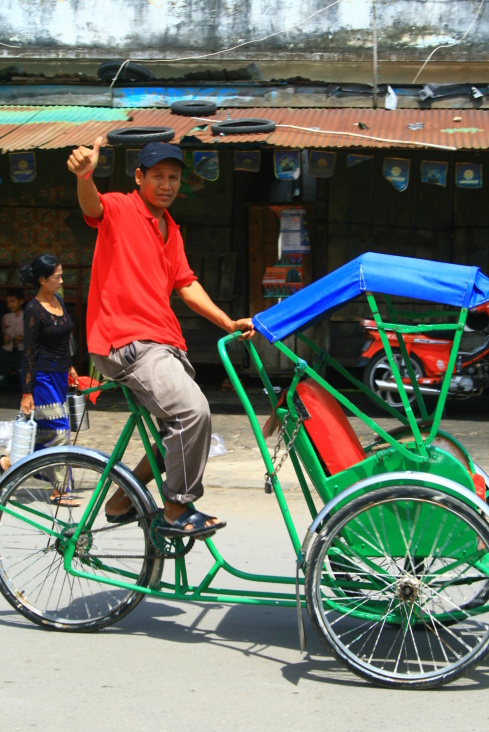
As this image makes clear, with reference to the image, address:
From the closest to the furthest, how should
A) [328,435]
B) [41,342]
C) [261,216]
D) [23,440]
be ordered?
[328,435] < [23,440] < [41,342] < [261,216]

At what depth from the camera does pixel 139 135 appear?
8.27 meters

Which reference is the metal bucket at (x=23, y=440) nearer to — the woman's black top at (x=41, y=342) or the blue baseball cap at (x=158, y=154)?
the woman's black top at (x=41, y=342)

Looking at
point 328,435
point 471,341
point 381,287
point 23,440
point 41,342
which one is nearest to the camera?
point 381,287

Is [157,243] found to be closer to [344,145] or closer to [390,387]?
[344,145]

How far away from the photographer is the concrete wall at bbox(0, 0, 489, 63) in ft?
33.4

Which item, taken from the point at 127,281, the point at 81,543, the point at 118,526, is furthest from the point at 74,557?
the point at 127,281

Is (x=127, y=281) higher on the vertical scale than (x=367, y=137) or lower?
lower

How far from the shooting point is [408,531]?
126 inches

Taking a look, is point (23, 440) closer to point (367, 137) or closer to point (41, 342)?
point (41, 342)

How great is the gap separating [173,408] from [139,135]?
214 inches

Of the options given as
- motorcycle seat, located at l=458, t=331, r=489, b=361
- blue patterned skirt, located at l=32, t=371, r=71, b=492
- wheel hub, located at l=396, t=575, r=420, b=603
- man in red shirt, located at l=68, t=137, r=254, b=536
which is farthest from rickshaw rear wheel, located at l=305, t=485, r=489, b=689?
motorcycle seat, located at l=458, t=331, r=489, b=361

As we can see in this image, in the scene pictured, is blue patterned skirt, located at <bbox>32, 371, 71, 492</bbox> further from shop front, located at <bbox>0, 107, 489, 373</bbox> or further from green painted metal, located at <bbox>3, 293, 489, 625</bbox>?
shop front, located at <bbox>0, 107, 489, 373</bbox>

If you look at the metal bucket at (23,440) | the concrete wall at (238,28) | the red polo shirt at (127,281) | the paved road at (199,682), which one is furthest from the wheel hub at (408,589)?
the concrete wall at (238,28)

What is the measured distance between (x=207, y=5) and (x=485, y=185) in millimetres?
3827
